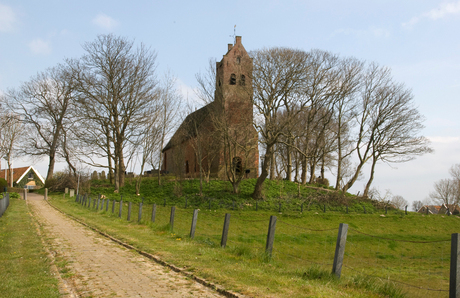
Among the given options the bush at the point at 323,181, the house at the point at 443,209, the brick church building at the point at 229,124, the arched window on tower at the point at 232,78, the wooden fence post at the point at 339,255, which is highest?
the arched window on tower at the point at 232,78

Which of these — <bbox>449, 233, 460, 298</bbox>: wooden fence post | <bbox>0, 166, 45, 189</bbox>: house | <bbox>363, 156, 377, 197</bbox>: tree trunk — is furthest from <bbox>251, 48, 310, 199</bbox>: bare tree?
<bbox>0, 166, 45, 189</bbox>: house

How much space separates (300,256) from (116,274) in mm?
8289

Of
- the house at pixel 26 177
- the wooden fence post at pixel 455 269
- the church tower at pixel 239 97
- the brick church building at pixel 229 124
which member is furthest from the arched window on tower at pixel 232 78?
the house at pixel 26 177

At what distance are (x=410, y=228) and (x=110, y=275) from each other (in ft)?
75.7

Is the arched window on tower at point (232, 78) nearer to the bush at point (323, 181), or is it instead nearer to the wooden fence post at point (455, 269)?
the bush at point (323, 181)

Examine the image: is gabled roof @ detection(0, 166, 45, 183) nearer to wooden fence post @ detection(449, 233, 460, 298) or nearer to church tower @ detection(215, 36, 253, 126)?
church tower @ detection(215, 36, 253, 126)

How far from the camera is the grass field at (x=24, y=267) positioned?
220 inches

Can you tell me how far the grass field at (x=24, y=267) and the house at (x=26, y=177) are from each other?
50.3 meters

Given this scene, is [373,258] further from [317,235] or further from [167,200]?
[167,200]

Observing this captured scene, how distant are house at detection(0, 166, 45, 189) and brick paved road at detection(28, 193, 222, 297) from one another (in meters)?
52.3

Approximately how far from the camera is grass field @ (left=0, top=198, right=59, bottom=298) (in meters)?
5.59

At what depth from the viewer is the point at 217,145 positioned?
1356 inches

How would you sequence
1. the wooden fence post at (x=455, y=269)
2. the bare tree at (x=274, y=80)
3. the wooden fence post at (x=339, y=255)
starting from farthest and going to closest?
the bare tree at (x=274, y=80) < the wooden fence post at (x=339, y=255) < the wooden fence post at (x=455, y=269)

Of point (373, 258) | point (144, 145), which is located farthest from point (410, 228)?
point (144, 145)
